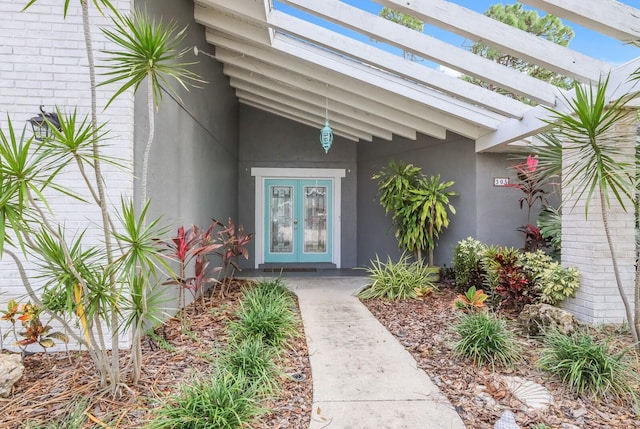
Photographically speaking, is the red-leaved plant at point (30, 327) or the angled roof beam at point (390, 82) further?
the angled roof beam at point (390, 82)

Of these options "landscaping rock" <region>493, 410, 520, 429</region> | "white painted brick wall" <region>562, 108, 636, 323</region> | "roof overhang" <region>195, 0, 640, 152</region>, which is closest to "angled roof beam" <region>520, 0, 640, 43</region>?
"roof overhang" <region>195, 0, 640, 152</region>

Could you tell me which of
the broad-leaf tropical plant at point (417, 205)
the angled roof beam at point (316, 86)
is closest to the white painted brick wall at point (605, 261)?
the broad-leaf tropical plant at point (417, 205)

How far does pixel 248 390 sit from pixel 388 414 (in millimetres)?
907

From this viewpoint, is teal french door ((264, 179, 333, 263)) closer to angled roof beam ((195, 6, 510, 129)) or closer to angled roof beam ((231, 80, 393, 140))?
angled roof beam ((231, 80, 393, 140))

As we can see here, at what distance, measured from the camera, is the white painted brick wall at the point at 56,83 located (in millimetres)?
2992

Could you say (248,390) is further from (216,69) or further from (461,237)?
(216,69)

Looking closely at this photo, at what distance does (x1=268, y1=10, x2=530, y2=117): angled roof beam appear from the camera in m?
4.05

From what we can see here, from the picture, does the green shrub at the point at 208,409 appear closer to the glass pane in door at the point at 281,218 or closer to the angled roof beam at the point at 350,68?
the angled roof beam at the point at 350,68

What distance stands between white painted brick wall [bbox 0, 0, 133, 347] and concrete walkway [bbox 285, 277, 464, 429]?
179cm

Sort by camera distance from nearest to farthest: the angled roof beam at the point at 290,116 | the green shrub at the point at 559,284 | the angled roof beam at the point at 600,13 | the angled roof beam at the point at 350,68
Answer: the angled roof beam at the point at 600,13
the green shrub at the point at 559,284
the angled roof beam at the point at 350,68
the angled roof beam at the point at 290,116

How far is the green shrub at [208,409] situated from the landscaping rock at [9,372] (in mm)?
1116

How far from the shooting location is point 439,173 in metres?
6.30

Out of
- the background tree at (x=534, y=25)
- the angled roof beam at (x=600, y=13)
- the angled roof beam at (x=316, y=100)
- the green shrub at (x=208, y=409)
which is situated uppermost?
the background tree at (x=534, y=25)

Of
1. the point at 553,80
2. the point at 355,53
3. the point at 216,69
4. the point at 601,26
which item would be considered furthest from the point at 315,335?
the point at 553,80
